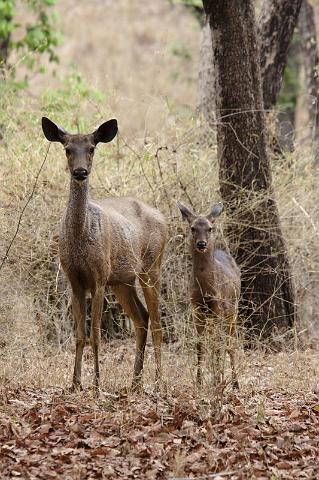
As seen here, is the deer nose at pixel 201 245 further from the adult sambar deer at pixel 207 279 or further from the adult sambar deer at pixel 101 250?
the adult sambar deer at pixel 101 250

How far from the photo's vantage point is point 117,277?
1059 cm

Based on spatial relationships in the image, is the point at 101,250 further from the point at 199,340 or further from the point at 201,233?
the point at 199,340

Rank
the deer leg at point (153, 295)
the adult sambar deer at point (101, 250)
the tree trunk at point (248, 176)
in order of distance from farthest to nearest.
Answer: the tree trunk at point (248, 176), the deer leg at point (153, 295), the adult sambar deer at point (101, 250)

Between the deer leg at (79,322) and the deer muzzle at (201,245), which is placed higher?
the deer muzzle at (201,245)

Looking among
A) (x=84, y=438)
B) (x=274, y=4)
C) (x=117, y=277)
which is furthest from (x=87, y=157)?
(x=274, y=4)

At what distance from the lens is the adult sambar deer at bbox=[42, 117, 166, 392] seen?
32.3ft

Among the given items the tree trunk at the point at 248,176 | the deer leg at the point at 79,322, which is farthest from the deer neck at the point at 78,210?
the tree trunk at the point at 248,176

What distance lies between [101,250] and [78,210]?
439mm

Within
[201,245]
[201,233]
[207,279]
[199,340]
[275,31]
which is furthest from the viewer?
[275,31]

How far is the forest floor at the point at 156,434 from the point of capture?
23.9 ft

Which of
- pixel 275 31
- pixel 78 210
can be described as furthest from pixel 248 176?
pixel 78 210

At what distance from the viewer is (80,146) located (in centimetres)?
966

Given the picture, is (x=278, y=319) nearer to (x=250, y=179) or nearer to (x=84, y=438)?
(x=250, y=179)

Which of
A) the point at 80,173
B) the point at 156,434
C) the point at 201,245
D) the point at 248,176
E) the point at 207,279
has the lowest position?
the point at 156,434
